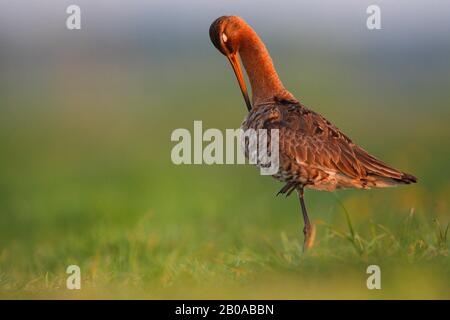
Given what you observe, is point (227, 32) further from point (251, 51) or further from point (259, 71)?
point (259, 71)

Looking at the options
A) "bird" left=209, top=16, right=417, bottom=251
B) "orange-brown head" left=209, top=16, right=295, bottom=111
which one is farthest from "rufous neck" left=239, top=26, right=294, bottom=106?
"bird" left=209, top=16, right=417, bottom=251

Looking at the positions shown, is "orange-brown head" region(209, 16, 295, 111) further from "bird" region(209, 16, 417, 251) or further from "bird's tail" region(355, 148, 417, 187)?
"bird's tail" region(355, 148, 417, 187)

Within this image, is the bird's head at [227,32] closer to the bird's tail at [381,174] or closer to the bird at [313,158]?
the bird at [313,158]

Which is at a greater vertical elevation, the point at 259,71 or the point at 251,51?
the point at 251,51

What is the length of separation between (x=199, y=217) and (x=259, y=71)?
17.5 feet

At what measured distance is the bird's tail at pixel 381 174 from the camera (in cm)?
827

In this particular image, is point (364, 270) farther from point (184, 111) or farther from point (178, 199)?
point (184, 111)

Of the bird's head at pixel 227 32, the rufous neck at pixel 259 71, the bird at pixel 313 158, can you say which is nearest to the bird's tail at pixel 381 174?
the bird at pixel 313 158

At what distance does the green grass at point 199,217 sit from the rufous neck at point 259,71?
1228mm

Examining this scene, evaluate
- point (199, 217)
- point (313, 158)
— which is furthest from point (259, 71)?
point (199, 217)

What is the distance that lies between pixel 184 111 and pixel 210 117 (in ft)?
9.36

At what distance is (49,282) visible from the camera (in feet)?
25.5

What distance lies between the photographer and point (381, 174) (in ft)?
27.3
